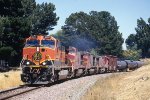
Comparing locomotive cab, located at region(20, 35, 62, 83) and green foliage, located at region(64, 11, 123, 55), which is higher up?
green foliage, located at region(64, 11, 123, 55)

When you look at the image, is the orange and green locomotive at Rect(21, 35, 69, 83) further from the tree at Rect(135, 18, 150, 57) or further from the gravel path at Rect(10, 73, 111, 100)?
the tree at Rect(135, 18, 150, 57)

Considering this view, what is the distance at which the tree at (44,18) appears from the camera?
96812 millimetres

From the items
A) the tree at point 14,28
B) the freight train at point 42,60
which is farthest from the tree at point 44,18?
the freight train at point 42,60

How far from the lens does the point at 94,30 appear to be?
5477 inches

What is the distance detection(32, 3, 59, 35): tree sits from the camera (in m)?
96.8

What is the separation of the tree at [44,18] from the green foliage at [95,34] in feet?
69.1

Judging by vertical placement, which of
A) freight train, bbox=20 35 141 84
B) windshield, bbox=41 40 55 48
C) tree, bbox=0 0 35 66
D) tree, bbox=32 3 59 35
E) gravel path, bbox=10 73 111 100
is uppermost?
tree, bbox=32 3 59 35

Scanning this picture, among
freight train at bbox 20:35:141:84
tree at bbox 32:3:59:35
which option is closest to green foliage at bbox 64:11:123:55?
tree at bbox 32:3:59:35

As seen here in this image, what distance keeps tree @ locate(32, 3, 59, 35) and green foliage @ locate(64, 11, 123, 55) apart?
2107 cm

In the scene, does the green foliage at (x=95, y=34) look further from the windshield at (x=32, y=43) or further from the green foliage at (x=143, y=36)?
the windshield at (x=32, y=43)

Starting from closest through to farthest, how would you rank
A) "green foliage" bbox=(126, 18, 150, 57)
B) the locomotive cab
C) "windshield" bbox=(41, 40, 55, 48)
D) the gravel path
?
the gravel path → the locomotive cab → "windshield" bbox=(41, 40, 55, 48) → "green foliage" bbox=(126, 18, 150, 57)

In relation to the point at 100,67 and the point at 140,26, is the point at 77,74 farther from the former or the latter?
the point at 140,26

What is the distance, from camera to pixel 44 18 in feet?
330

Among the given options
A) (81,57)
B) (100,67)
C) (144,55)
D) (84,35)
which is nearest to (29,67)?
(81,57)
